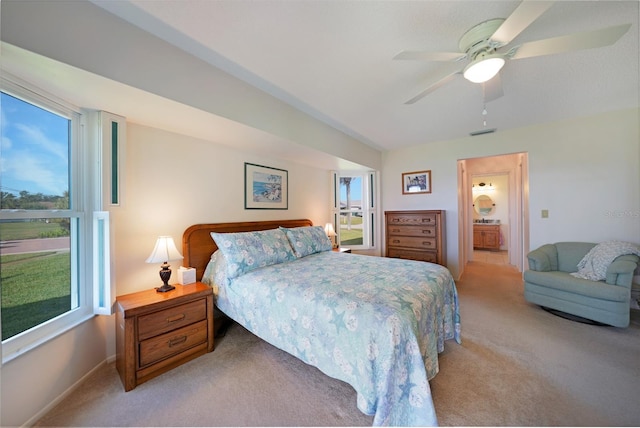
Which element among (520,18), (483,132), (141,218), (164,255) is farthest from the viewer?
(483,132)

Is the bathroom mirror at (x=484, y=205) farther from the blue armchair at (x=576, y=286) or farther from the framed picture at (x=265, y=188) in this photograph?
the framed picture at (x=265, y=188)

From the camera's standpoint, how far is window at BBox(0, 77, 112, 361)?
1.37m

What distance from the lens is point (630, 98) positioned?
248 centimetres

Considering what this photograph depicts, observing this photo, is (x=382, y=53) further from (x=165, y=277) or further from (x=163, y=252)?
(x=165, y=277)

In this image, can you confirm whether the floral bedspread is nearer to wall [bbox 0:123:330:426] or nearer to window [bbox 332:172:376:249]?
wall [bbox 0:123:330:426]

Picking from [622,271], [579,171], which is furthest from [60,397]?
[579,171]

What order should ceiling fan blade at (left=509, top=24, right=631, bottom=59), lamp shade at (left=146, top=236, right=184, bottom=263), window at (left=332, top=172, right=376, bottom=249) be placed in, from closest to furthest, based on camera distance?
ceiling fan blade at (left=509, top=24, right=631, bottom=59)
lamp shade at (left=146, top=236, right=184, bottom=263)
window at (left=332, top=172, right=376, bottom=249)

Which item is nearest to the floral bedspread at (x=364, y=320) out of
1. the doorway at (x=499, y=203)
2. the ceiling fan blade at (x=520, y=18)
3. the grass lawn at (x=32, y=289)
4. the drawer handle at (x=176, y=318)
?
the drawer handle at (x=176, y=318)

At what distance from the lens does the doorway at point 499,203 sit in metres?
4.18

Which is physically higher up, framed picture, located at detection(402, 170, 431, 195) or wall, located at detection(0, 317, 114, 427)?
framed picture, located at detection(402, 170, 431, 195)

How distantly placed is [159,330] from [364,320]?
1604 mm

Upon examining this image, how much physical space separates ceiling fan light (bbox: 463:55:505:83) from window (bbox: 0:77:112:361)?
2.87 m

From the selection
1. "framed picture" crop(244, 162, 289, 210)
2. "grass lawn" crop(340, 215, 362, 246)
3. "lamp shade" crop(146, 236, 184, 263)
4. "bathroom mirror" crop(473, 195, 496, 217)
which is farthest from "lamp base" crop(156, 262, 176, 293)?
"bathroom mirror" crop(473, 195, 496, 217)

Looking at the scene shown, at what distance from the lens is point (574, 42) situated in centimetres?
125
